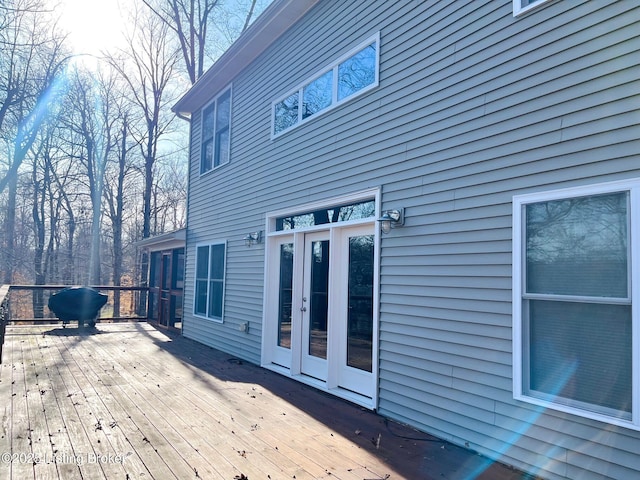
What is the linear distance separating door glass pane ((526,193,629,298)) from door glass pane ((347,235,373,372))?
1.89 metres

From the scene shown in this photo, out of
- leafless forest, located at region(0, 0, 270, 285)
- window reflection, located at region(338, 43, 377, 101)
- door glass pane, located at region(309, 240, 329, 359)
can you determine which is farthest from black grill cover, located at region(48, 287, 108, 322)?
window reflection, located at region(338, 43, 377, 101)

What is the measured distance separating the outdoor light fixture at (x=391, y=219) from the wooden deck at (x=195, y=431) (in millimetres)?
1760

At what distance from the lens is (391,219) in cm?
427

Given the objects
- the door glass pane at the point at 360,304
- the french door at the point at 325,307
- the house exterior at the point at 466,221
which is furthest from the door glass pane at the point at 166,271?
the door glass pane at the point at 360,304

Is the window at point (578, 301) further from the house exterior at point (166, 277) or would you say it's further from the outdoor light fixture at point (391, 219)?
the house exterior at point (166, 277)

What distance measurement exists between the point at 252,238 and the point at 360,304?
272 cm

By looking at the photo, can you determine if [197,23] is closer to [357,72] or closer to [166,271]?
[166,271]

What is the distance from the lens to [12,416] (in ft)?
13.5

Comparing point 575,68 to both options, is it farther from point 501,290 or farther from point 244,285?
point 244,285

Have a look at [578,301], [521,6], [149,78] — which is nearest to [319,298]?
[578,301]

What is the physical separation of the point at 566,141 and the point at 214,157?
7.03m

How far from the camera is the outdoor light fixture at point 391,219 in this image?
4.25 metres

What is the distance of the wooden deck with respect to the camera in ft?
10.1

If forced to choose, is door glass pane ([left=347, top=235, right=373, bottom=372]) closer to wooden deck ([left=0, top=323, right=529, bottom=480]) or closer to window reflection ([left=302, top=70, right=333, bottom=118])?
wooden deck ([left=0, top=323, right=529, bottom=480])
